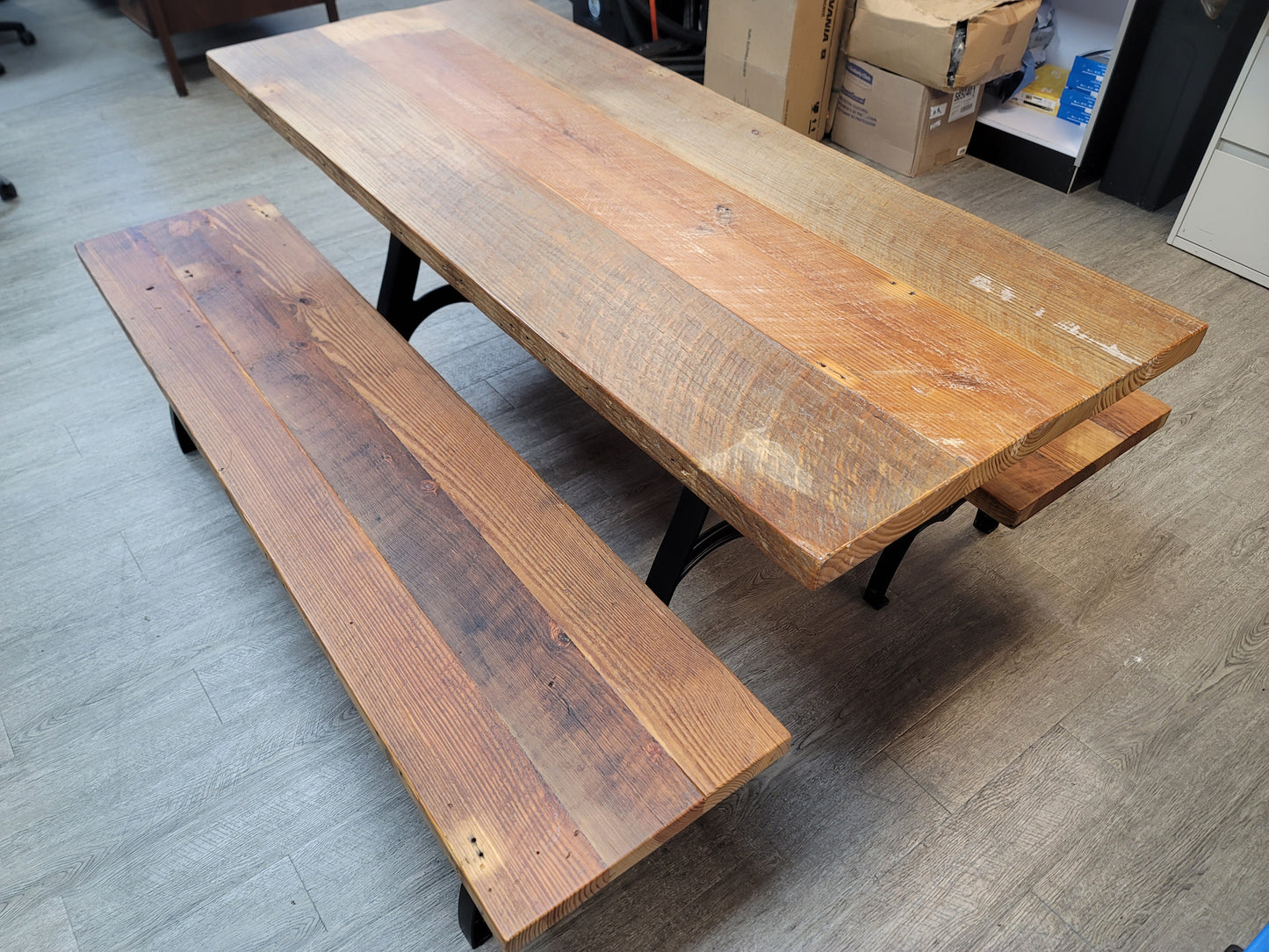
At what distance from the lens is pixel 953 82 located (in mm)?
2609

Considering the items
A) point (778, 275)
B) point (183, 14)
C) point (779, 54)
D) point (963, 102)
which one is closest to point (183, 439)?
point (778, 275)

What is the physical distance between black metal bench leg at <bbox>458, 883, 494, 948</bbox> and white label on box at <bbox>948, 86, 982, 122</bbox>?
2.64 metres

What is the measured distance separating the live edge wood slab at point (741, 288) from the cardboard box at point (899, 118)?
1.35 metres

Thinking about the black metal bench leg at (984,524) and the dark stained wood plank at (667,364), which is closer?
the dark stained wood plank at (667,364)

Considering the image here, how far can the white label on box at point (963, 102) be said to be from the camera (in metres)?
2.83

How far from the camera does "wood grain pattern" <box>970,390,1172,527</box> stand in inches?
51.3

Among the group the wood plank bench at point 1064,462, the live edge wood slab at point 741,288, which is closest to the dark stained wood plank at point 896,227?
the live edge wood slab at point 741,288

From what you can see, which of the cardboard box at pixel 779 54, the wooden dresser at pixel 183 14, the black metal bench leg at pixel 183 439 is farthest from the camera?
the wooden dresser at pixel 183 14

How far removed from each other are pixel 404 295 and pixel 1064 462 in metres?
1.38

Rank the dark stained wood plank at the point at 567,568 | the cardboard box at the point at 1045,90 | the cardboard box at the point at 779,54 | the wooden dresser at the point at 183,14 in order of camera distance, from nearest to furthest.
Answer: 1. the dark stained wood plank at the point at 567,568
2. the cardboard box at the point at 779,54
3. the cardboard box at the point at 1045,90
4. the wooden dresser at the point at 183,14

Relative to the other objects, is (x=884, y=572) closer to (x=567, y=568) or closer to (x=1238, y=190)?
(x=567, y=568)

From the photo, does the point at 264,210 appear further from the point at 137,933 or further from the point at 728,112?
the point at 137,933

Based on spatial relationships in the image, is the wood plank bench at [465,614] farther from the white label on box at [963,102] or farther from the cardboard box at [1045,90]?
the cardboard box at [1045,90]

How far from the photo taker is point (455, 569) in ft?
3.67
